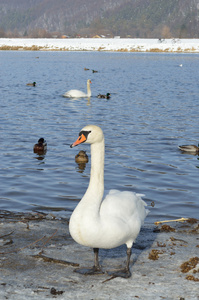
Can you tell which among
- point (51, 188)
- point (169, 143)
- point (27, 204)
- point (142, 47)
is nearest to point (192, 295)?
point (27, 204)

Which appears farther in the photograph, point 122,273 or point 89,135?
point 122,273

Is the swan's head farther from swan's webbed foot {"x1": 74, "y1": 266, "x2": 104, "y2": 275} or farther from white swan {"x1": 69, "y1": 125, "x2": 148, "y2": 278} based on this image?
swan's webbed foot {"x1": 74, "y1": 266, "x2": 104, "y2": 275}

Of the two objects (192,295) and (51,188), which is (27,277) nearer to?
(192,295)

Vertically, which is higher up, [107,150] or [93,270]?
[107,150]

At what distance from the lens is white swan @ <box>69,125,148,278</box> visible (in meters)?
5.68

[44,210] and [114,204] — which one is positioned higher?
[114,204]

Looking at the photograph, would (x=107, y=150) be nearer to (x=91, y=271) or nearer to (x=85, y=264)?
(x=85, y=264)

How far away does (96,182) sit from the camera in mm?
5941

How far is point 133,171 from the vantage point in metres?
13.0

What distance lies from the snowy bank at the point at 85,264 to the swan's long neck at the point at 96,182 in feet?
3.28

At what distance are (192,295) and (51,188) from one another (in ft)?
20.9

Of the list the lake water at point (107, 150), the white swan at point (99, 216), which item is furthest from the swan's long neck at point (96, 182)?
the lake water at point (107, 150)

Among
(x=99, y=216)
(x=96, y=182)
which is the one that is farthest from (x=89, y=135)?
(x=99, y=216)

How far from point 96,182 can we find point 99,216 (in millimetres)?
433
